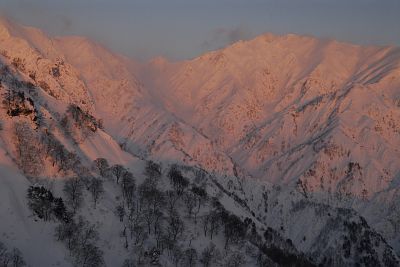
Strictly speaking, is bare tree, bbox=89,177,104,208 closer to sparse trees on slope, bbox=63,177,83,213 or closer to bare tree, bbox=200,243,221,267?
sparse trees on slope, bbox=63,177,83,213

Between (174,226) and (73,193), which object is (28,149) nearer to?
(73,193)

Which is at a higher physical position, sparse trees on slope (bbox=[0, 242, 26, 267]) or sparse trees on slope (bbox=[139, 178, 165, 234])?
sparse trees on slope (bbox=[0, 242, 26, 267])

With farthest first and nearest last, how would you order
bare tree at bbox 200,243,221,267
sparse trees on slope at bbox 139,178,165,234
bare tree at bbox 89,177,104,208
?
bare tree at bbox 89,177,104,208, sparse trees on slope at bbox 139,178,165,234, bare tree at bbox 200,243,221,267

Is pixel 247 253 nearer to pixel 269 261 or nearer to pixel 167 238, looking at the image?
pixel 269 261

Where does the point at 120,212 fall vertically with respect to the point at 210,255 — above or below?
above

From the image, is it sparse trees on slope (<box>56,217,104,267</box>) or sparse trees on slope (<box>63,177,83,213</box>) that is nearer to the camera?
sparse trees on slope (<box>56,217,104,267</box>)

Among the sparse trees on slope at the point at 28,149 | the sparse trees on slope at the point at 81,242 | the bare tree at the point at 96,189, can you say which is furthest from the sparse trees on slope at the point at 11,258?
the bare tree at the point at 96,189

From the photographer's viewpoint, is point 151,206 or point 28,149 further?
point 151,206

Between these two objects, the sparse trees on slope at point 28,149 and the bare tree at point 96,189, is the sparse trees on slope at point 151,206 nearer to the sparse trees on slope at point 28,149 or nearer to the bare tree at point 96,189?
the bare tree at point 96,189

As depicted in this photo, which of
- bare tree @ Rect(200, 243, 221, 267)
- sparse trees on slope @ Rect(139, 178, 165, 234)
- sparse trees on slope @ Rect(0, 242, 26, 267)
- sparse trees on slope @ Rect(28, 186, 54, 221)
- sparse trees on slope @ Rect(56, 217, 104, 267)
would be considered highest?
sparse trees on slope @ Rect(0, 242, 26, 267)

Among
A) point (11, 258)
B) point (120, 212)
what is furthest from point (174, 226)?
point (11, 258)

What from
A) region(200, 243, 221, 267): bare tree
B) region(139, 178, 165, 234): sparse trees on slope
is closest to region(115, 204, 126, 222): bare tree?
region(139, 178, 165, 234): sparse trees on slope
